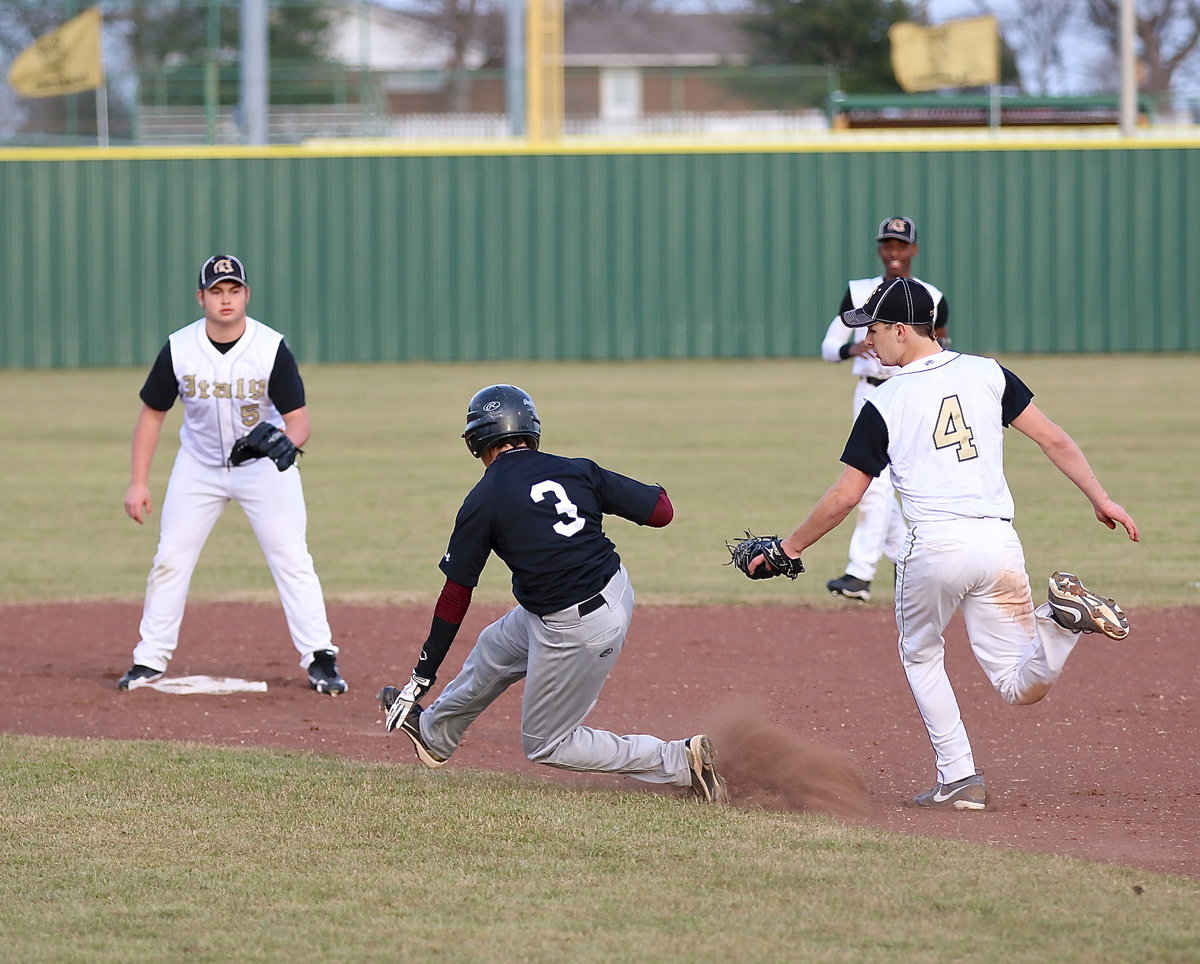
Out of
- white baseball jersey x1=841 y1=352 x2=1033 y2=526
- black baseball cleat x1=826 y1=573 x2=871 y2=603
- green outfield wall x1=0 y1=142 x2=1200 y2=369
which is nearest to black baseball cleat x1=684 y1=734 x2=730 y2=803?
white baseball jersey x1=841 y1=352 x2=1033 y2=526

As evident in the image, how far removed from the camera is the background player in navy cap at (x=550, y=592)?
529 centimetres

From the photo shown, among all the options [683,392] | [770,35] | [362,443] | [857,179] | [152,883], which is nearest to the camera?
[152,883]

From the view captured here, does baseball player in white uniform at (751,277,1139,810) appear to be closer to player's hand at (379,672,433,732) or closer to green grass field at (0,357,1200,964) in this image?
green grass field at (0,357,1200,964)

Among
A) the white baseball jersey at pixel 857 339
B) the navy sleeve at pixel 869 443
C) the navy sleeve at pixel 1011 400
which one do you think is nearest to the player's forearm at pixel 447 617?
the navy sleeve at pixel 869 443

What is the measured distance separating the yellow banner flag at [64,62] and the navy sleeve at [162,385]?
23.2 meters

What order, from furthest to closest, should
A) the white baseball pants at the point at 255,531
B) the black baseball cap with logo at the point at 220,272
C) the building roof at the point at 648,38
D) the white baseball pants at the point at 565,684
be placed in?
the building roof at the point at 648,38, the white baseball pants at the point at 255,531, the black baseball cap with logo at the point at 220,272, the white baseball pants at the point at 565,684

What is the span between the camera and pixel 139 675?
7711 millimetres

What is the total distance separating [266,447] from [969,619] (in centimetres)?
326

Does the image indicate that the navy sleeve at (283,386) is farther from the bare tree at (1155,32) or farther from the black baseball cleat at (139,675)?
the bare tree at (1155,32)

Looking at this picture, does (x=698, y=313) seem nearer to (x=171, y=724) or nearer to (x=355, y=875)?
(x=171, y=724)

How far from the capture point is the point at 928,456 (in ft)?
17.4

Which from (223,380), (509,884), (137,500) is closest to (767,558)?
(509,884)

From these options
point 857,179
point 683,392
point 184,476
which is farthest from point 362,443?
point 857,179

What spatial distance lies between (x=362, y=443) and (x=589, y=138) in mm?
13464
